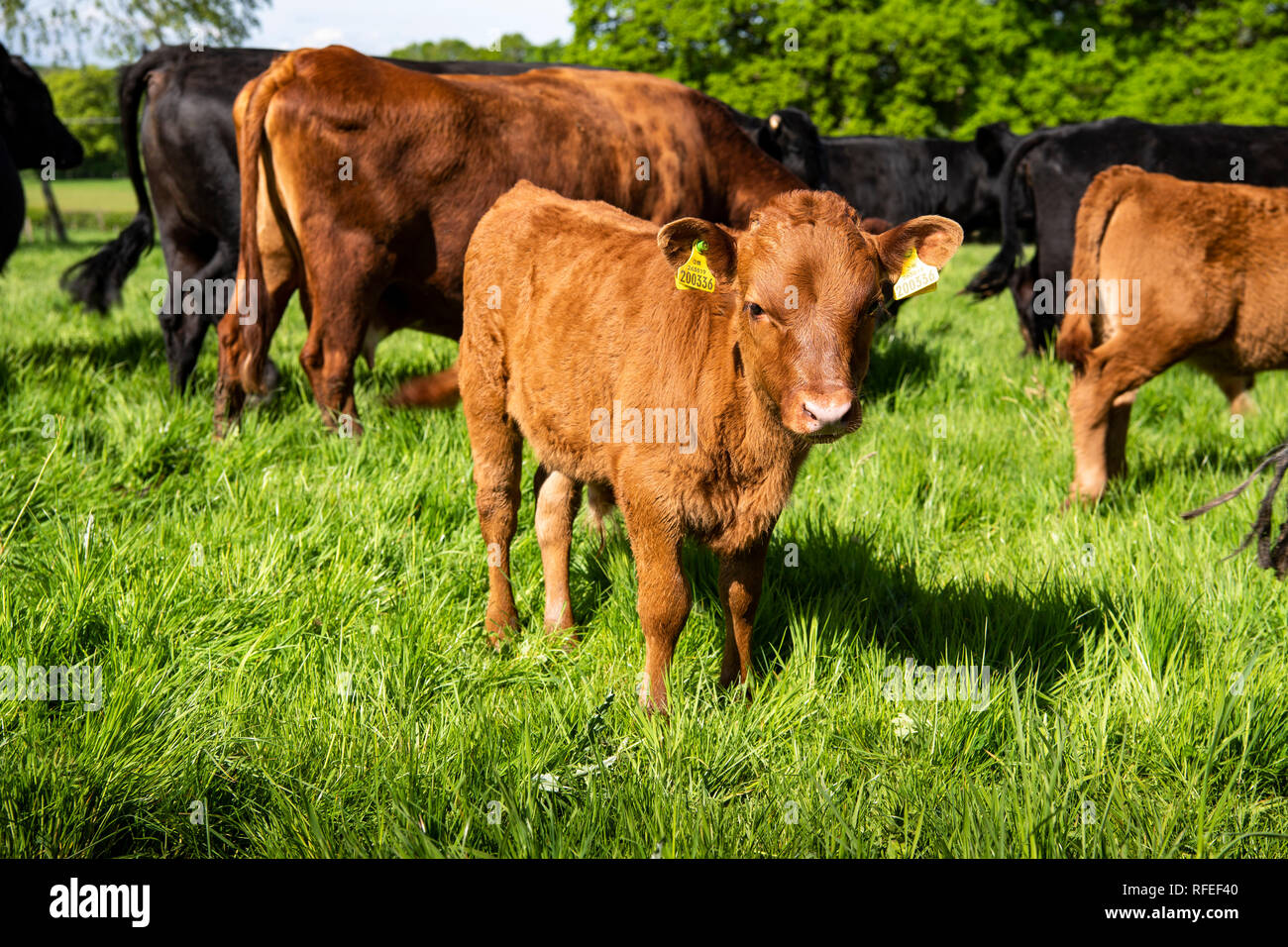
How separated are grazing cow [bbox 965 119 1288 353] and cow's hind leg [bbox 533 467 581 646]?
5.25m

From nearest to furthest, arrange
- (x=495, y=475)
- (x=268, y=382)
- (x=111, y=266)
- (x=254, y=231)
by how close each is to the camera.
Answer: (x=495, y=475), (x=254, y=231), (x=268, y=382), (x=111, y=266)

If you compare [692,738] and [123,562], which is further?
[123,562]

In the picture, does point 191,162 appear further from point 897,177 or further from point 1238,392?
point 897,177

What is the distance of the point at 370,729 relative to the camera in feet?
8.59

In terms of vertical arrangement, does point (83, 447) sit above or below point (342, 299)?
below

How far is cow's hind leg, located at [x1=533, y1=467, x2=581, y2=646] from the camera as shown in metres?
3.45

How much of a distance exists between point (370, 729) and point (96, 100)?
207 ft

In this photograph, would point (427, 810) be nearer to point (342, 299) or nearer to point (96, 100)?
point (342, 299)

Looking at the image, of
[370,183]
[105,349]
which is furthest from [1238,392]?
[105,349]

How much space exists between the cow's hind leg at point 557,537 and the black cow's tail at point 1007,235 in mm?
5346

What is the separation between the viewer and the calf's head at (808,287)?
234 cm

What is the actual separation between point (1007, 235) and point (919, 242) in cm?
581

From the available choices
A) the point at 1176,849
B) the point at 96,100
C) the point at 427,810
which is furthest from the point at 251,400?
the point at 96,100

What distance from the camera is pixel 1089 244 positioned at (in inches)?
192
